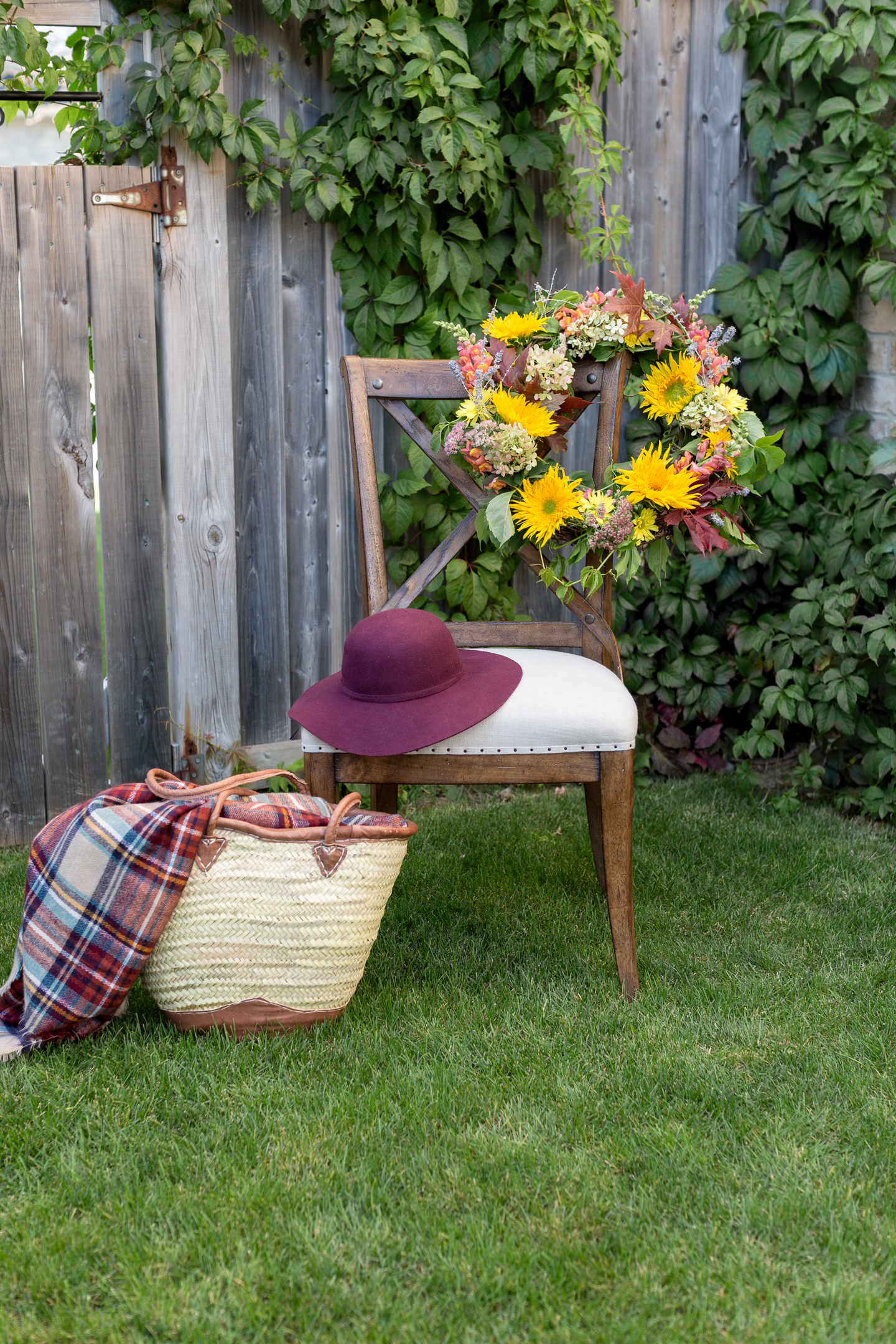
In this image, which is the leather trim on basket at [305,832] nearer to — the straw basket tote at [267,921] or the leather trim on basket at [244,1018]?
the straw basket tote at [267,921]


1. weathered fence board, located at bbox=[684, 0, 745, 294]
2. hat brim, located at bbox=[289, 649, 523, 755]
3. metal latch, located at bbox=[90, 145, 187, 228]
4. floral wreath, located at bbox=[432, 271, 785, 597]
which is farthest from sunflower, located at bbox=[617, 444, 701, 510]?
weathered fence board, located at bbox=[684, 0, 745, 294]

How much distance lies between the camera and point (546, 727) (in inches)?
73.4

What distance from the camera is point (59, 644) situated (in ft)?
8.66

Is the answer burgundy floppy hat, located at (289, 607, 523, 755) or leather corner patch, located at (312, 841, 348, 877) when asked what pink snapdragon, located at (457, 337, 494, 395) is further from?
leather corner patch, located at (312, 841, 348, 877)

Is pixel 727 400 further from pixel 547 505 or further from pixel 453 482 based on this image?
pixel 453 482

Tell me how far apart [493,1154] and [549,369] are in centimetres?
126

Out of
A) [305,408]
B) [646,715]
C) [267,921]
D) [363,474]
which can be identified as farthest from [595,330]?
[646,715]

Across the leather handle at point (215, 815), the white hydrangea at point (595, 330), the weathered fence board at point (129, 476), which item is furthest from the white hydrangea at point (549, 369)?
the weathered fence board at point (129, 476)

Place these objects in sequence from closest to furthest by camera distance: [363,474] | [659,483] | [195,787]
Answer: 1. [195,787]
2. [659,483]
3. [363,474]

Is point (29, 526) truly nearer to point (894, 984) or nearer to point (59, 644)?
point (59, 644)

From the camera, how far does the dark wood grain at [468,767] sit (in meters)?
1.87

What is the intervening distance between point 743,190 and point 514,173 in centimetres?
70

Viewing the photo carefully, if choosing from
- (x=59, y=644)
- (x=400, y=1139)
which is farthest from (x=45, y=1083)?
(x=59, y=644)

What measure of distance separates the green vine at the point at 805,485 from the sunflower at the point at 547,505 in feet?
3.45
